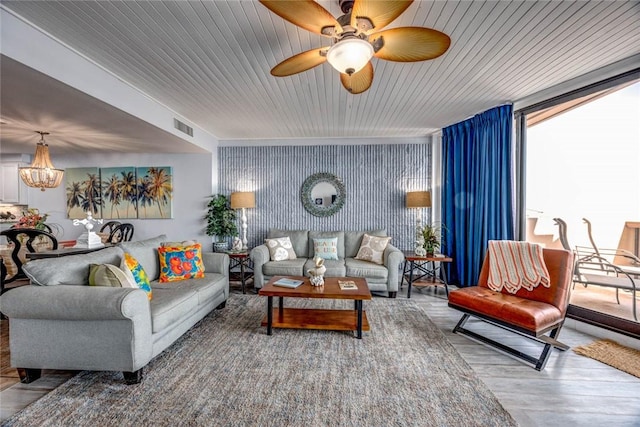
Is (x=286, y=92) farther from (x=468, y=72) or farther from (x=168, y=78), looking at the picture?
(x=468, y=72)

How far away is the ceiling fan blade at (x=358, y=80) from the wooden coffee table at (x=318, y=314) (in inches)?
71.7

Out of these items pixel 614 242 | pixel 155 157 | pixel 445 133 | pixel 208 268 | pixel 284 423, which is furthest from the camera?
pixel 155 157

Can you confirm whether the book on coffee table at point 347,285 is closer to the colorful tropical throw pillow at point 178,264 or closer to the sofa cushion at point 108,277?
the colorful tropical throw pillow at point 178,264

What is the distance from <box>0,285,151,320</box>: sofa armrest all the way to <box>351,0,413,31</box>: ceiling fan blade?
7.38ft

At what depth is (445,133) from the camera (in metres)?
4.44

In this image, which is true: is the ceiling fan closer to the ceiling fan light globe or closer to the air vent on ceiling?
the ceiling fan light globe

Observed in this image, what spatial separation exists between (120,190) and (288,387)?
4777 millimetres

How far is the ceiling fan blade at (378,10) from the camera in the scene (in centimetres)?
134

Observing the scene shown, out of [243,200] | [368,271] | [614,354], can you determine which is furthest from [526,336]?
[243,200]

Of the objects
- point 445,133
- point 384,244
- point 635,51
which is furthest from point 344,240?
point 635,51

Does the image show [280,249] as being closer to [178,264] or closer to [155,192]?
[178,264]

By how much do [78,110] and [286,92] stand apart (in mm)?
2111

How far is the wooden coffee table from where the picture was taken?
255 cm

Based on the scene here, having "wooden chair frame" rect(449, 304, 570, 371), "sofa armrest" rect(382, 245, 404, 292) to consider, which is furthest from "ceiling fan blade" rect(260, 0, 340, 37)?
"sofa armrest" rect(382, 245, 404, 292)
